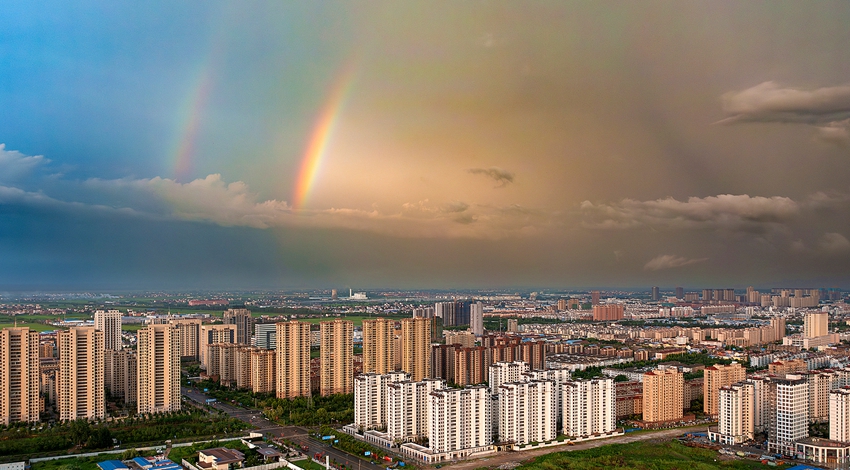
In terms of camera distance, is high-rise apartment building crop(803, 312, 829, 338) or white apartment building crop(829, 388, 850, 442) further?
high-rise apartment building crop(803, 312, 829, 338)

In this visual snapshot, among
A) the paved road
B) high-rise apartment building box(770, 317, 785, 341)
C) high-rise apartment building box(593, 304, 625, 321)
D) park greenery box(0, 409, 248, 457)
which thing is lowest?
high-rise apartment building box(593, 304, 625, 321)

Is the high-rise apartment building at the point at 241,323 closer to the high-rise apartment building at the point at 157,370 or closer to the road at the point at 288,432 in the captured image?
the road at the point at 288,432

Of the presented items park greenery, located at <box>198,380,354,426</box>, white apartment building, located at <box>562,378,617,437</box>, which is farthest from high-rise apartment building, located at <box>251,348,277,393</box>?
white apartment building, located at <box>562,378,617,437</box>

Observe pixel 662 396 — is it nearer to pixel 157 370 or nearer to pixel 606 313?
pixel 157 370

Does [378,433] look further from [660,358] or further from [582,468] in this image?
[660,358]

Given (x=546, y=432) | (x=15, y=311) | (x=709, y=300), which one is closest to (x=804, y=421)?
(x=546, y=432)

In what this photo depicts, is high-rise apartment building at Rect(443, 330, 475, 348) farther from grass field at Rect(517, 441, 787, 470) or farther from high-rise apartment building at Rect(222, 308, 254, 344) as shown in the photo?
grass field at Rect(517, 441, 787, 470)
